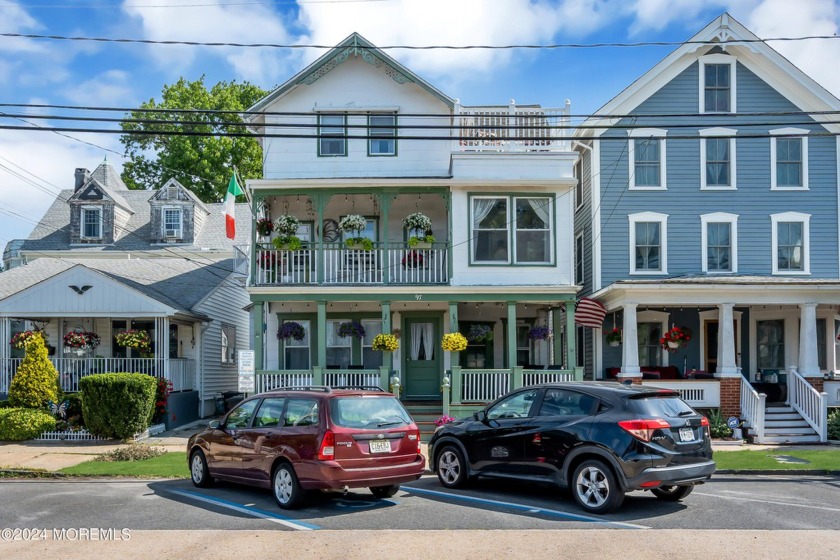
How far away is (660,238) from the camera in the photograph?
2208 centimetres

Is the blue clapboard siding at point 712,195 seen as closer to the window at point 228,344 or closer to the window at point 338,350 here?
the window at point 338,350

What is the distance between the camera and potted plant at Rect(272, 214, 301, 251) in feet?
67.4

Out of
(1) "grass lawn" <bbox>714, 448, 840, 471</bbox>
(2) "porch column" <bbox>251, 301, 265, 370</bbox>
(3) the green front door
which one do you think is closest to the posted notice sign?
(2) "porch column" <bbox>251, 301, 265, 370</bbox>

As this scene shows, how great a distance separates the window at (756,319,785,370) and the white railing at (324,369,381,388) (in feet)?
36.6

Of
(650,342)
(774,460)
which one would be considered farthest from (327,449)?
(650,342)

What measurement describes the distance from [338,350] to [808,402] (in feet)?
40.8

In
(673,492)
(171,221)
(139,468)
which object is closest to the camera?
(673,492)

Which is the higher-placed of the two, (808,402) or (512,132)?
(512,132)

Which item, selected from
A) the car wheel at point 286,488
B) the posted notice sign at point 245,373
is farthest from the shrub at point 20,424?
the car wheel at point 286,488

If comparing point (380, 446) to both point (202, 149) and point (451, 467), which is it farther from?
point (202, 149)

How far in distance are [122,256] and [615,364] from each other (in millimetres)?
20333

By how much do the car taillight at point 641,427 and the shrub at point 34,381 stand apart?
15218 mm

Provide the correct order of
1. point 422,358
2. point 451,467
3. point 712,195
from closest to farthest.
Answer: point 451,467
point 712,195
point 422,358

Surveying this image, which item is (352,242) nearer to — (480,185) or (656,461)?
(480,185)
